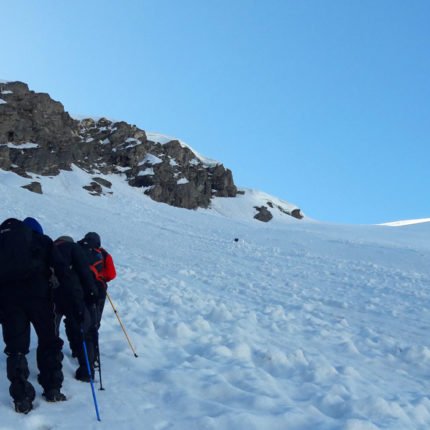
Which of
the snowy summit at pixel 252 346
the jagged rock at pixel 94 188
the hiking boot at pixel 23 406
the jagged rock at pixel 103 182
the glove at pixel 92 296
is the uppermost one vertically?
the jagged rock at pixel 103 182

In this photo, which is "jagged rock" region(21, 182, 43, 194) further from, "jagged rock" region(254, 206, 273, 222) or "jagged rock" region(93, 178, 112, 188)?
"jagged rock" region(254, 206, 273, 222)

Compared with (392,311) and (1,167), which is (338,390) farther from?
(1,167)

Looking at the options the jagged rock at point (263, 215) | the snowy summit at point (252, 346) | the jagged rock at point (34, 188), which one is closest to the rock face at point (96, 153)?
the jagged rock at point (263, 215)

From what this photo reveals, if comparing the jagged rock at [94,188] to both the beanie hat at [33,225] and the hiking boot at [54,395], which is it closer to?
the beanie hat at [33,225]

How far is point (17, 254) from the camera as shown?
456 centimetres

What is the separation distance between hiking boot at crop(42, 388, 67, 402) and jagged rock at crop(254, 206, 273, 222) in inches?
2401

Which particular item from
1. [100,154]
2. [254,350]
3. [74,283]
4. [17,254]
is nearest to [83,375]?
[74,283]

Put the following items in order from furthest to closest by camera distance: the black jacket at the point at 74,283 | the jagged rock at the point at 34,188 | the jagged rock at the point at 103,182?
the jagged rock at the point at 103,182 → the jagged rock at the point at 34,188 → the black jacket at the point at 74,283

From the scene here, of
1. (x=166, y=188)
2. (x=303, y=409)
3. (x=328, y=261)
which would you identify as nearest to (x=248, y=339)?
(x=303, y=409)

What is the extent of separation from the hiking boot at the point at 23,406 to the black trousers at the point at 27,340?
114 millimetres

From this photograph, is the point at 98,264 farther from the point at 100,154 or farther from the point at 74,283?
the point at 100,154

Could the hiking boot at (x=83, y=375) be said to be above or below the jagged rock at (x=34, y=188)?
below

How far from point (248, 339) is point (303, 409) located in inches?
108

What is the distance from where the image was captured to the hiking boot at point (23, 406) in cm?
421
